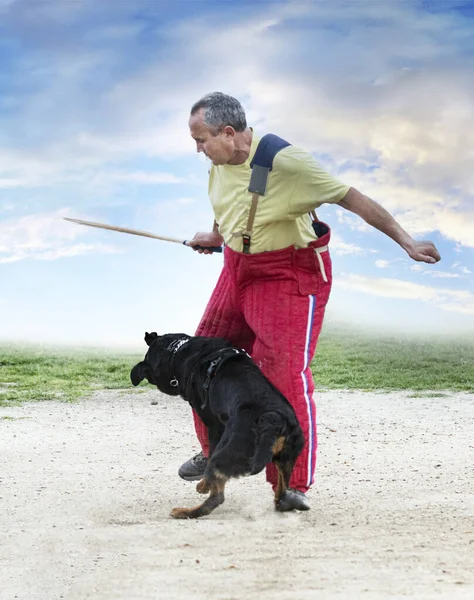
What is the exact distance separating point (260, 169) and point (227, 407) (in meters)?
1.19

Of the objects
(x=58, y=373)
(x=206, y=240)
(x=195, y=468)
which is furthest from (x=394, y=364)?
(x=206, y=240)

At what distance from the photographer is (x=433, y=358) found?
12.7 meters

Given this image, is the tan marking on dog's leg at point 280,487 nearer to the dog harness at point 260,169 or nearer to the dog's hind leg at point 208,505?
the dog's hind leg at point 208,505

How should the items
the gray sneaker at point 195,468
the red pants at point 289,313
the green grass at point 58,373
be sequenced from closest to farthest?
the red pants at point 289,313, the gray sneaker at point 195,468, the green grass at point 58,373

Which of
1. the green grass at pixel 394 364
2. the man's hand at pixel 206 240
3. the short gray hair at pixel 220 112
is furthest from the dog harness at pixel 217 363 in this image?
the green grass at pixel 394 364

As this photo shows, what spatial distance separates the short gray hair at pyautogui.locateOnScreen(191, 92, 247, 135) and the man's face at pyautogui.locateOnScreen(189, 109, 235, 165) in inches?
0.9

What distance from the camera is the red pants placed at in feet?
15.2

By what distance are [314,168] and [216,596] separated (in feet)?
6.83

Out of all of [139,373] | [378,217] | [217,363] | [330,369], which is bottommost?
[330,369]

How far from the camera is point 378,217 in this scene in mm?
4434

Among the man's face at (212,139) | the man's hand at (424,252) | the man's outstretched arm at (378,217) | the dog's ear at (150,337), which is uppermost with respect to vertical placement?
the man's face at (212,139)

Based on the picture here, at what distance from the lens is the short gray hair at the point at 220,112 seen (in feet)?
14.6

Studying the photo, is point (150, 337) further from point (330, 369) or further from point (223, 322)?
point (330, 369)

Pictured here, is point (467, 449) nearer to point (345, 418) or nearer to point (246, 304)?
point (345, 418)
